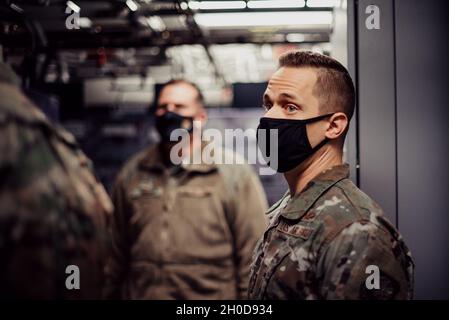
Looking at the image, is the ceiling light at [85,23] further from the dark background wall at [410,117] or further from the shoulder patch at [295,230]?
the shoulder patch at [295,230]

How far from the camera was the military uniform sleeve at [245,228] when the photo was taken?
2.70m

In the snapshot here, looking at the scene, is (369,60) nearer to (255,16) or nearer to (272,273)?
(272,273)

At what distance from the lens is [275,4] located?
13.0ft

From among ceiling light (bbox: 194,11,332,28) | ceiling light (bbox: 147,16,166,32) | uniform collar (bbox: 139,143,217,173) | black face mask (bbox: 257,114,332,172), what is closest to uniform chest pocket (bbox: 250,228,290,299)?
black face mask (bbox: 257,114,332,172)

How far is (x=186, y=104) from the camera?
2.97 m

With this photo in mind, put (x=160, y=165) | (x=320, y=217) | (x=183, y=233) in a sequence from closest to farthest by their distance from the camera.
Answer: (x=320, y=217) < (x=183, y=233) < (x=160, y=165)

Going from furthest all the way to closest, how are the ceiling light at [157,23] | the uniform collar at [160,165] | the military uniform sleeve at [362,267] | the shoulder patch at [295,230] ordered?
the ceiling light at [157,23] → the uniform collar at [160,165] → the shoulder patch at [295,230] → the military uniform sleeve at [362,267]

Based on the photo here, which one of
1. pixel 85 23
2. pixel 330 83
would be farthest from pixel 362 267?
pixel 85 23

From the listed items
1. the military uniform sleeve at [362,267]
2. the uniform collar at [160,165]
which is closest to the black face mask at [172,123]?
the uniform collar at [160,165]

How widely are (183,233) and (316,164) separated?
50.8 inches

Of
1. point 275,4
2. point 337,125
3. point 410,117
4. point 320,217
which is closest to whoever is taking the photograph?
point 320,217

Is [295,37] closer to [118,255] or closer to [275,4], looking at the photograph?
[275,4]

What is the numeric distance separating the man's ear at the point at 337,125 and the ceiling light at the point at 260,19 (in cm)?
336
